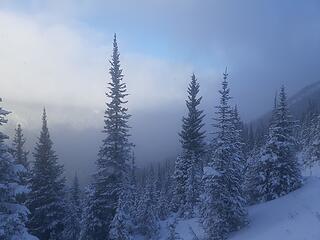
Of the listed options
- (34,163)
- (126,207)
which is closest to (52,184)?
(34,163)

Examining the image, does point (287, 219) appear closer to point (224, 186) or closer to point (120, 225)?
point (224, 186)

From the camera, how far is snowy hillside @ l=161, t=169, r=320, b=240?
2623 centimetres

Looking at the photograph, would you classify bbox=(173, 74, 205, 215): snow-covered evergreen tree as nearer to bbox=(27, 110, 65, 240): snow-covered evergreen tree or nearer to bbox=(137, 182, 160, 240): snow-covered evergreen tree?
bbox=(137, 182, 160, 240): snow-covered evergreen tree

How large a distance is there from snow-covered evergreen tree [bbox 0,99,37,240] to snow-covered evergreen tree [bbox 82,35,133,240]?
68.2ft

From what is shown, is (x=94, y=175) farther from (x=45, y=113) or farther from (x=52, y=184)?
(x=45, y=113)

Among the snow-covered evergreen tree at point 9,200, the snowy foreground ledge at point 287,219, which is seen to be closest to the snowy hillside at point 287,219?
the snowy foreground ledge at point 287,219

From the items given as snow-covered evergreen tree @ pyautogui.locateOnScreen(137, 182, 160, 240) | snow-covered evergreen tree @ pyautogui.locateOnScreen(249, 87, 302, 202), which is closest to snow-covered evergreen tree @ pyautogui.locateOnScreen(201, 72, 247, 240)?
snow-covered evergreen tree @ pyautogui.locateOnScreen(249, 87, 302, 202)

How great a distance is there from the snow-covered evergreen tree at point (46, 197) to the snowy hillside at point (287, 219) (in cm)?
1093

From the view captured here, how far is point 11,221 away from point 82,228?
2185 cm

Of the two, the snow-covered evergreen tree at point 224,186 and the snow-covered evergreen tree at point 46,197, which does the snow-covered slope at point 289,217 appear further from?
the snow-covered evergreen tree at point 46,197

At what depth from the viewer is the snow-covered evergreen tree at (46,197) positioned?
133 feet

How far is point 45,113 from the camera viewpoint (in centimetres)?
4694

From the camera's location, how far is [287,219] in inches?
1213

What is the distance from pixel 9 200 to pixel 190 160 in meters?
34.5
